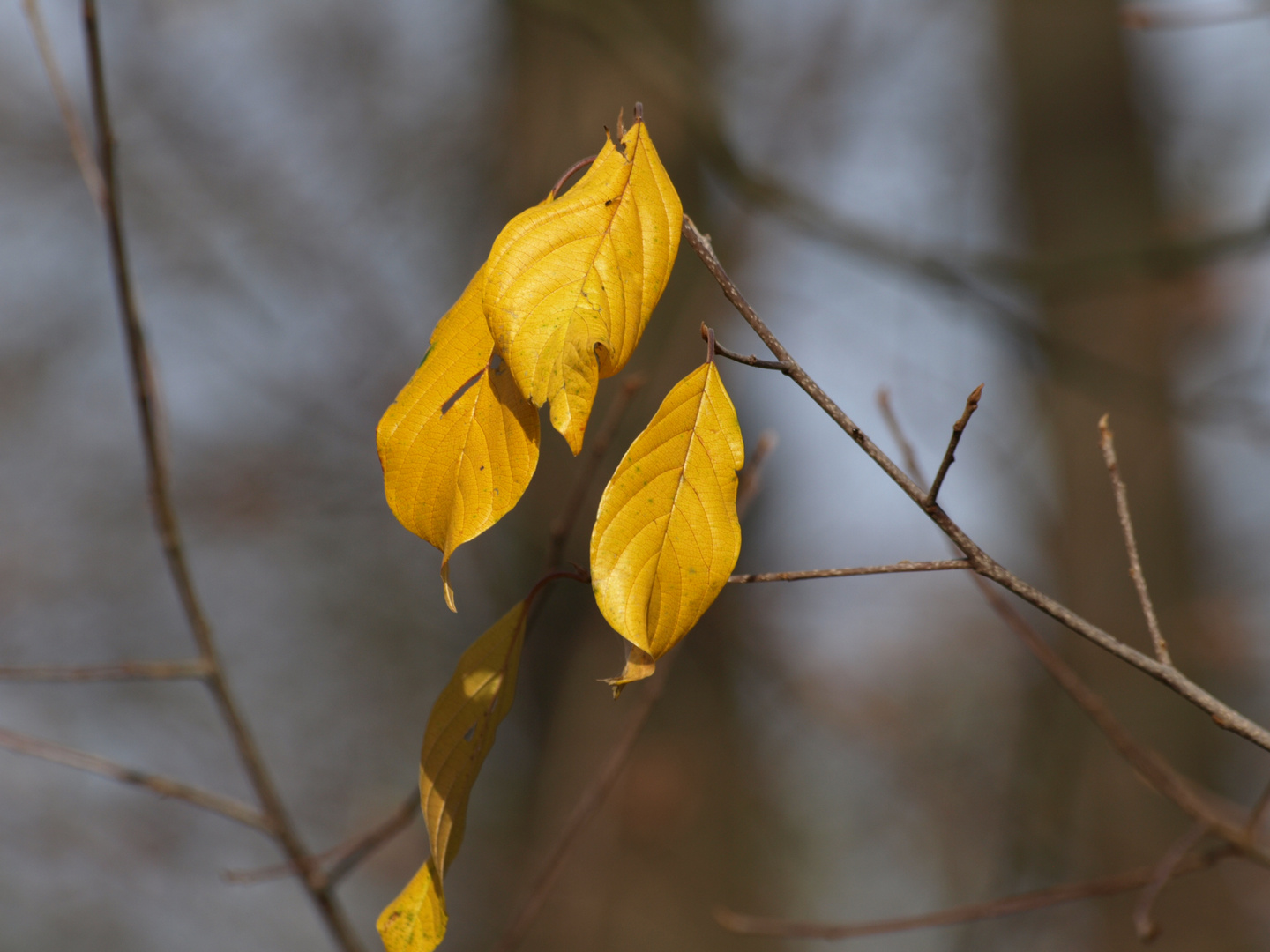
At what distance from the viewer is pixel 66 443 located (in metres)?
3.15

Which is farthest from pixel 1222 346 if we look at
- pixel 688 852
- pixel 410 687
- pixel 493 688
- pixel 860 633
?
pixel 410 687

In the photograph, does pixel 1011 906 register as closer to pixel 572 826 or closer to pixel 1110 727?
pixel 1110 727

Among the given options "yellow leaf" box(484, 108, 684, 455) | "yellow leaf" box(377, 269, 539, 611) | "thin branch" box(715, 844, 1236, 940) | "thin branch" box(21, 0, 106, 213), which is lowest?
"thin branch" box(715, 844, 1236, 940)

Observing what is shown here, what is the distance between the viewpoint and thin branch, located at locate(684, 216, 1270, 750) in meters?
0.43

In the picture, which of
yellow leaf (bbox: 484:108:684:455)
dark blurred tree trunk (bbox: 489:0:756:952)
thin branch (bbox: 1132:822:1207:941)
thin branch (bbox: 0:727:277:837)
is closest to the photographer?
yellow leaf (bbox: 484:108:684:455)

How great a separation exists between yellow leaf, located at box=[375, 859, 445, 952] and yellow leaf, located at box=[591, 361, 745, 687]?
207mm

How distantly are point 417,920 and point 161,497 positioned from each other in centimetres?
54

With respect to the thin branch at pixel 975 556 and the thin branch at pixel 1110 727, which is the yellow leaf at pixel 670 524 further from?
the thin branch at pixel 1110 727

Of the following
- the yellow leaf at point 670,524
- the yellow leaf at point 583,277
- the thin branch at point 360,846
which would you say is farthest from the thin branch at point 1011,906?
the yellow leaf at point 583,277

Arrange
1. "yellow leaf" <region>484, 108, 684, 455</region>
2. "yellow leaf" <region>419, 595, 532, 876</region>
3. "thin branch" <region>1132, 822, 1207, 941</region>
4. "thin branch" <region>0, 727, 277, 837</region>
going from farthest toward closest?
"thin branch" <region>0, 727, 277, 837</region>, "thin branch" <region>1132, 822, 1207, 941</region>, "yellow leaf" <region>419, 595, 532, 876</region>, "yellow leaf" <region>484, 108, 684, 455</region>

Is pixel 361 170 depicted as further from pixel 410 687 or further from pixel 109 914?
pixel 109 914

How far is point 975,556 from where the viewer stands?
17.9 inches

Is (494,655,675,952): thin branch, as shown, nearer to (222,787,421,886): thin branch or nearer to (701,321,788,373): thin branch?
(222,787,421,886): thin branch

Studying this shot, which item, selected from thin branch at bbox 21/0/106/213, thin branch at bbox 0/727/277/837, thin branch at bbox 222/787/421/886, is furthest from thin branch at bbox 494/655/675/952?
thin branch at bbox 21/0/106/213
